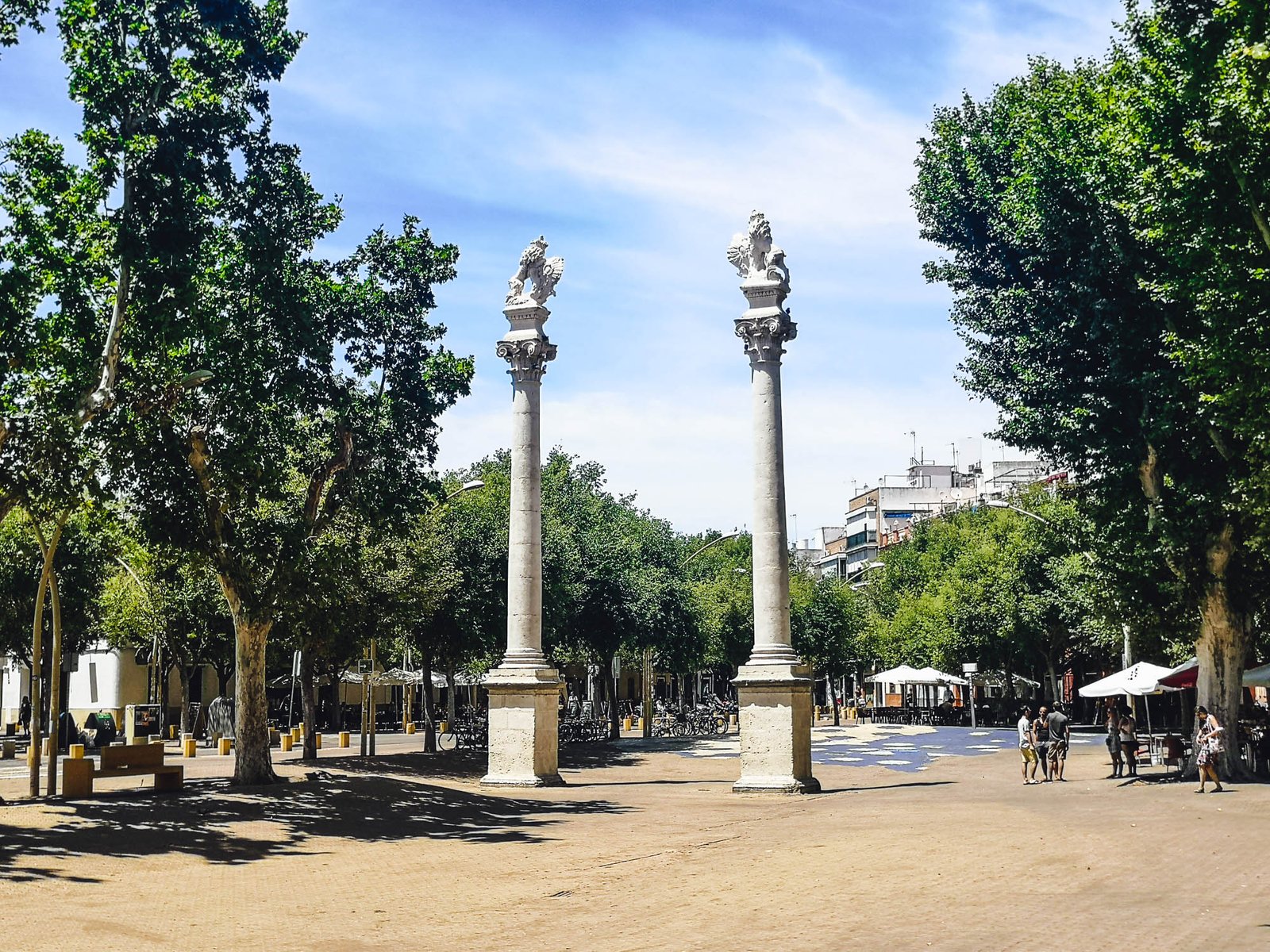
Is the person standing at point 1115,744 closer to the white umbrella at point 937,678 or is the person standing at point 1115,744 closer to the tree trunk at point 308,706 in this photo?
the tree trunk at point 308,706

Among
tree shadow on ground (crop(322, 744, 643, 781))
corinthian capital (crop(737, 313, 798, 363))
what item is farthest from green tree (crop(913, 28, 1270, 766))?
tree shadow on ground (crop(322, 744, 643, 781))

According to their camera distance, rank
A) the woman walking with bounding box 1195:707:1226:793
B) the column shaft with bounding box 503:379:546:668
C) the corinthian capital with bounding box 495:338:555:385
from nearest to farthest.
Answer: the woman walking with bounding box 1195:707:1226:793 → the column shaft with bounding box 503:379:546:668 → the corinthian capital with bounding box 495:338:555:385

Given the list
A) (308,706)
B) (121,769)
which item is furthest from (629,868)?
(308,706)

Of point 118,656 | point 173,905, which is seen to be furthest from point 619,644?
point 173,905

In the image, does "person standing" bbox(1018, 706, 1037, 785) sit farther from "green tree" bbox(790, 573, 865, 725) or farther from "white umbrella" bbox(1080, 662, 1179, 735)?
"green tree" bbox(790, 573, 865, 725)

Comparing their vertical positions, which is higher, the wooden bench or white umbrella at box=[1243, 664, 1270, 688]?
white umbrella at box=[1243, 664, 1270, 688]

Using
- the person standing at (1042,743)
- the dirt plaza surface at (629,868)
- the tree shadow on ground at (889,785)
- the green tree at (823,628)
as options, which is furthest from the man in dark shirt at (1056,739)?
the green tree at (823,628)

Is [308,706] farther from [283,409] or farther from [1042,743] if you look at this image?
[1042,743]

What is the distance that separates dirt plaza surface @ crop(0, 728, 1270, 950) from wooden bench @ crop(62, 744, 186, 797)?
1.53ft

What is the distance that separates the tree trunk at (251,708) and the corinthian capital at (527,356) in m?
8.08

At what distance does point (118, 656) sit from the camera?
214 feet

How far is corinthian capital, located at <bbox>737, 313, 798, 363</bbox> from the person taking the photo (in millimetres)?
27750

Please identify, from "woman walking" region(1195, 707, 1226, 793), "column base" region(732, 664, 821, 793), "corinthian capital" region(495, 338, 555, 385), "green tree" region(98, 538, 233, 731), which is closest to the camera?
"woman walking" region(1195, 707, 1226, 793)

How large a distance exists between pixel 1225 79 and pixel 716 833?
1464cm
